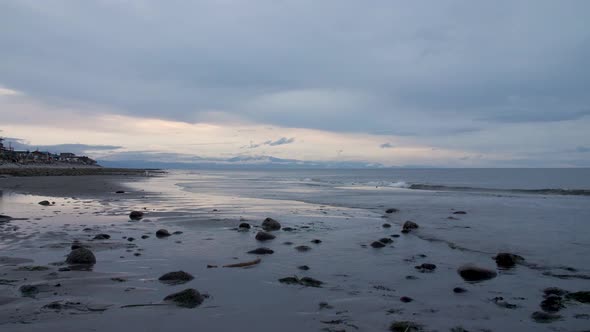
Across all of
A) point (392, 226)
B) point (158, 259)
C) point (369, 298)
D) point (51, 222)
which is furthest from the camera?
point (392, 226)

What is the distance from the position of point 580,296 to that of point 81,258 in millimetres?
11246

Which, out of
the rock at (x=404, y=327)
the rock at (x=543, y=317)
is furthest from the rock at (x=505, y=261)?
the rock at (x=404, y=327)

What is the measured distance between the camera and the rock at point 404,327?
627 cm

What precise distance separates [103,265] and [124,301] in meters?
3.01

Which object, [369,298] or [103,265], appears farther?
[103,265]

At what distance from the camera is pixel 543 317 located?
7.00 m

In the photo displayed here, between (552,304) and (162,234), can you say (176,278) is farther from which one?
(552,304)

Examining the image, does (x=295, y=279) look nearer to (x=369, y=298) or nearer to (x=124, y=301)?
(x=369, y=298)

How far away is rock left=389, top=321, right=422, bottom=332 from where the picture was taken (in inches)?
247

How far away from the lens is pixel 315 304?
291 inches

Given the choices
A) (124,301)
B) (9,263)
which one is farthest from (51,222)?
(124,301)

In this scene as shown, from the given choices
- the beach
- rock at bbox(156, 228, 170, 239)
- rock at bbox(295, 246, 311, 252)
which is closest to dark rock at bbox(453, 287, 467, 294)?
the beach

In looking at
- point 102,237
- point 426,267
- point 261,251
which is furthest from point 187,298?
point 102,237

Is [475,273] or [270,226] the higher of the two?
[475,273]
